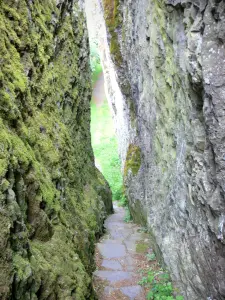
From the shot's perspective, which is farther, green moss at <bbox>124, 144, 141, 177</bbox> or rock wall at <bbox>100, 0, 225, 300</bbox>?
green moss at <bbox>124, 144, 141, 177</bbox>

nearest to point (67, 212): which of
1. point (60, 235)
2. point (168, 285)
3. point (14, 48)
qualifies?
point (60, 235)

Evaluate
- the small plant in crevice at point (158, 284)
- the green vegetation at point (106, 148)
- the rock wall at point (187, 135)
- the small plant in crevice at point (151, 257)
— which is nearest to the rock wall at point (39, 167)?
the small plant in crevice at point (158, 284)

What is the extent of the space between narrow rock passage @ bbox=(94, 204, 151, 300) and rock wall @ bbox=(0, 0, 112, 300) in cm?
39

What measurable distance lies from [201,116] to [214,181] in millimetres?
858

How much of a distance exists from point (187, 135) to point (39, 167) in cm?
210

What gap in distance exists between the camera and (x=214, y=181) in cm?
343

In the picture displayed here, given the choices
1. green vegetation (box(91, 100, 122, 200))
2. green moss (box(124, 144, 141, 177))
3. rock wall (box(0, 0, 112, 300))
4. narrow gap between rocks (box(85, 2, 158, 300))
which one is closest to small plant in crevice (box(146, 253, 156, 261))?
narrow gap between rocks (box(85, 2, 158, 300))

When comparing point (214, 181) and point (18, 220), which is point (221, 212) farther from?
point (18, 220)

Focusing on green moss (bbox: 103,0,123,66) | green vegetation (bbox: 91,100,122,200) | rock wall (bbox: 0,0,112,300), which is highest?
green moss (bbox: 103,0,123,66)

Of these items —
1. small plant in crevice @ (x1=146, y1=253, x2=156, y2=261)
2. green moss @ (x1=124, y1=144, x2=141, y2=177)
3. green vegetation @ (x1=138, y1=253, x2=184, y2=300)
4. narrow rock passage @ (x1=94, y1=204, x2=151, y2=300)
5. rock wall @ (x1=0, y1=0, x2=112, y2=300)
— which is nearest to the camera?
rock wall @ (x1=0, y1=0, x2=112, y2=300)

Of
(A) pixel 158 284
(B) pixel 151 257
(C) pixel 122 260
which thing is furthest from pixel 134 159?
(A) pixel 158 284

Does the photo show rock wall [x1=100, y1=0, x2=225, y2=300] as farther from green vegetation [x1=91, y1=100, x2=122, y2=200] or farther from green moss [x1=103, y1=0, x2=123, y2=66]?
green vegetation [x1=91, y1=100, x2=122, y2=200]

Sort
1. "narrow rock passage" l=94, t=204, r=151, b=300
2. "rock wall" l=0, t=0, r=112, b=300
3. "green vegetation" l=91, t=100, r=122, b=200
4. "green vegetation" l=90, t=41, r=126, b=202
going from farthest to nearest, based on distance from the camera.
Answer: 1. "green vegetation" l=91, t=100, r=122, b=200
2. "green vegetation" l=90, t=41, r=126, b=202
3. "narrow rock passage" l=94, t=204, r=151, b=300
4. "rock wall" l=0, t=0, r=112, b=300

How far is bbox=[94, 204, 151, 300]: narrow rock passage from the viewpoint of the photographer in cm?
505
